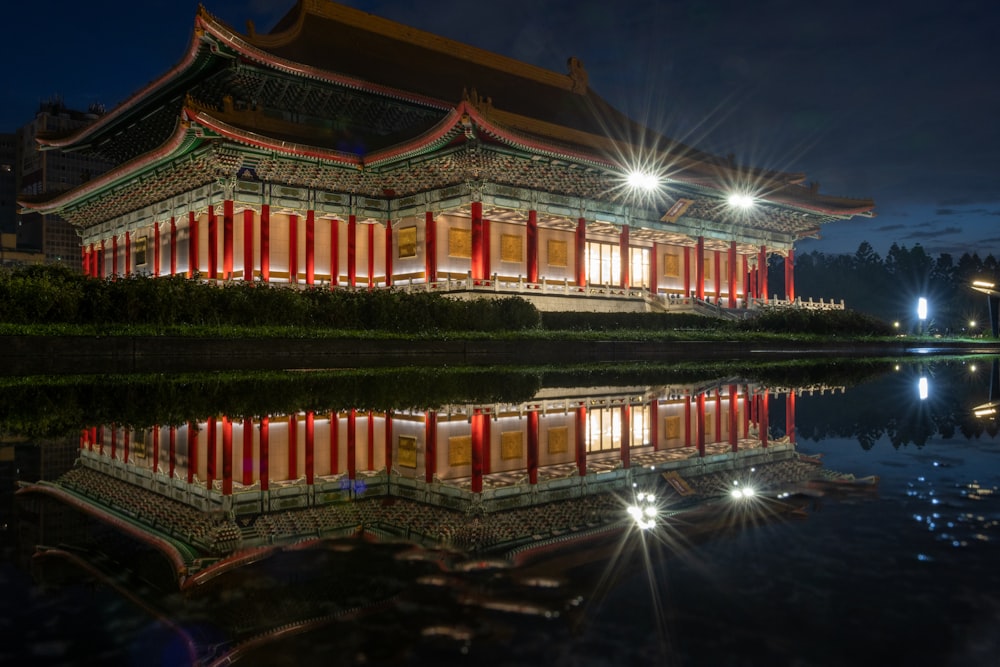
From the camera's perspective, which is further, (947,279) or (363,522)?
(947,279)

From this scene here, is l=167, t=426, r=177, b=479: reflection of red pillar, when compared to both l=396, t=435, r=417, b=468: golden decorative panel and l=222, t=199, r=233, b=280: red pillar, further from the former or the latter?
l=222, t=199, r=233, b=280: red pillar

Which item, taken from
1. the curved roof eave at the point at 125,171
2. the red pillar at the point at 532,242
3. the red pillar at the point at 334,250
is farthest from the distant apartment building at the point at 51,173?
the red pillar at the point at 532,242

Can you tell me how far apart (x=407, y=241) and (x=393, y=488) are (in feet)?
84.3

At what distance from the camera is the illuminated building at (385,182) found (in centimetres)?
2533

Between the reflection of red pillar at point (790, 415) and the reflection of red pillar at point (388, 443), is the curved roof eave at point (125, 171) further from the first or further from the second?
the reflection of red pillar at point (790, 415)

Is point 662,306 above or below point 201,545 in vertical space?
above

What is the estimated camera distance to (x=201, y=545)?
3072mm

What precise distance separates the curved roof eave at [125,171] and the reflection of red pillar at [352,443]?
18.0 metres

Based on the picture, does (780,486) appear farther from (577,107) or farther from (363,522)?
(577,107)

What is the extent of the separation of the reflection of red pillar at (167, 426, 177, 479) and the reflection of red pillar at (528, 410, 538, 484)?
210 centimetres

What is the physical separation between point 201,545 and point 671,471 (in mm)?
2776

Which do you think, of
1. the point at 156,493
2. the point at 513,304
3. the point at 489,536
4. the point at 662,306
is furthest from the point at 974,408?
the point at 662,306

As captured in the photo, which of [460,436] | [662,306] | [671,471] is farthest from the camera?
[662,306]

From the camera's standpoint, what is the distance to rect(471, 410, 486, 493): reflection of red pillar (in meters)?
4.52
